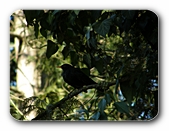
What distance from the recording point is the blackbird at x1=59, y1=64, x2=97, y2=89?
103 inches

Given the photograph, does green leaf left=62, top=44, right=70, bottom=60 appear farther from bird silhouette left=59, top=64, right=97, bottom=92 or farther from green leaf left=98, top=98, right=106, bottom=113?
green leaf left=98, top=98, right=106, bottom=113

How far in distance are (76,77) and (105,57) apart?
9.2 inches

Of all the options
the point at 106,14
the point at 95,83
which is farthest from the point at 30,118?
the point at 106,14

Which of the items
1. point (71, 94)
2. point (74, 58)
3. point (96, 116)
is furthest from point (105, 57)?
point (96, 116)

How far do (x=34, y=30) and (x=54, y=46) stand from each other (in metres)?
0.18

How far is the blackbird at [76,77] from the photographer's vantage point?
8.58 feet

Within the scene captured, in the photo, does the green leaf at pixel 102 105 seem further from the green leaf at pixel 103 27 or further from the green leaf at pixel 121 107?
the green leaf at pixel 103 27

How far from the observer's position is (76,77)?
8.70ft

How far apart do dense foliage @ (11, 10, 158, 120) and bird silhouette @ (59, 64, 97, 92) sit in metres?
0.03

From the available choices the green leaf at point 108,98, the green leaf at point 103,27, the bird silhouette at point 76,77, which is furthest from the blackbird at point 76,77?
the green leaf at point 103,27

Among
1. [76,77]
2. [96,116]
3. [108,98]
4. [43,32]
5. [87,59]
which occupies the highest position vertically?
[43,32]

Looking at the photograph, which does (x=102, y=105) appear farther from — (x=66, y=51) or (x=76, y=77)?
(x=66, y=51)

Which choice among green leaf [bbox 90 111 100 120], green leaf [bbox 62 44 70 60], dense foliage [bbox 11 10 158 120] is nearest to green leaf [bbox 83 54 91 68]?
dense foliage [bbox 11 10 158 120]
